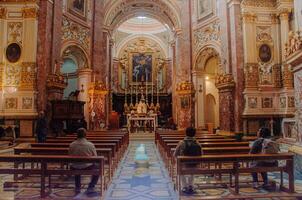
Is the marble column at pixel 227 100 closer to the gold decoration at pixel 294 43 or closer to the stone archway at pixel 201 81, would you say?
the stone archway at pixel 201 81

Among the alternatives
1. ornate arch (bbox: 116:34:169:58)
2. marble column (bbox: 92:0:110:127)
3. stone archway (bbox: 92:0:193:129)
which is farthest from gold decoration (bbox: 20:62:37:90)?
ornate arch (bbox: 116:34:169:58)

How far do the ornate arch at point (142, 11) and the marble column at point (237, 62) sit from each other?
6.98 meters

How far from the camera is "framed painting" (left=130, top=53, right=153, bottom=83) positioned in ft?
95.1

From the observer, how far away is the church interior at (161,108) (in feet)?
14.8

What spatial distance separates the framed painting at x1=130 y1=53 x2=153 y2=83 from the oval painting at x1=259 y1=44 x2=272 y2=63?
17.0 meters

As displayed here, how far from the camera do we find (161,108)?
26.5 m

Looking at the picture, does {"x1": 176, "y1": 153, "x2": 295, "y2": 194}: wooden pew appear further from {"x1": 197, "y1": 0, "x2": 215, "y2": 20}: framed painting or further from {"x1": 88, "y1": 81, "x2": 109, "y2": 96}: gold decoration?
{"x1": 197, "y1": 0, "x2": 215, "y2": 20}: framed painting

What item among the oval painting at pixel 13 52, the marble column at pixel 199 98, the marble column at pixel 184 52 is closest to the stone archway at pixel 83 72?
the oval painting at pixel 13 52

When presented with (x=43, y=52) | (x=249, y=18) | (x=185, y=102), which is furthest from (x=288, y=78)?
(x=43, y=52)

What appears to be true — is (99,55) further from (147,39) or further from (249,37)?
(147,39)

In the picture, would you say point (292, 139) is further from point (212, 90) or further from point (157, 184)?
point (212, 90)

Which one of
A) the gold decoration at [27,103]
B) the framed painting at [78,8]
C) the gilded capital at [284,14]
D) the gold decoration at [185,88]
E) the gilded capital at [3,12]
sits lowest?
the gold decoration at [27,103]

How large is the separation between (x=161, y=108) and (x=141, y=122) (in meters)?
6.46

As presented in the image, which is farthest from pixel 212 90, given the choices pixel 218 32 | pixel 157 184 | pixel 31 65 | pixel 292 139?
pixel 157 184
